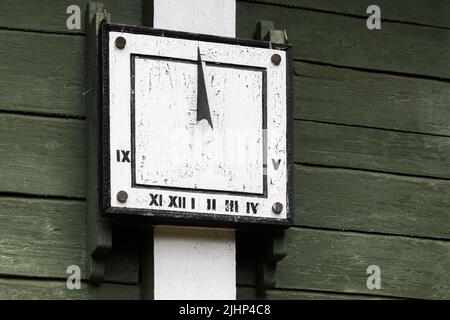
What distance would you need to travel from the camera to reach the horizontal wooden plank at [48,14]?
432 cm

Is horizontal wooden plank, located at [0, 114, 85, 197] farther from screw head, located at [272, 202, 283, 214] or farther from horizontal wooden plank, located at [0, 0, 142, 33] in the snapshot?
screw head, located at [272, 202, 283, 214]

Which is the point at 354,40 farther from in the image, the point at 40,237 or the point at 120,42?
the point at 40,237

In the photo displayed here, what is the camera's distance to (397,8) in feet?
15.6

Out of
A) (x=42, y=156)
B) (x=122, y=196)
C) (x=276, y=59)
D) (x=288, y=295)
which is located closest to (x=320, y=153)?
(x=276, y=59)

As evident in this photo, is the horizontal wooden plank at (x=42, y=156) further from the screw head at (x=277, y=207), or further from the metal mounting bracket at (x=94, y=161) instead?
the screw head at (x=277, y=207)

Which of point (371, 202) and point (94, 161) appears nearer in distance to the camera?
point (94, 161)

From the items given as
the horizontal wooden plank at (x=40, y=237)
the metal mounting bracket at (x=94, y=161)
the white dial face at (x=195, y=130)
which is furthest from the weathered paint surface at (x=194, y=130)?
the horizontal wooden plank at (x=40, y=237)

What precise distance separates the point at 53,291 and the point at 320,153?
2.98 feet

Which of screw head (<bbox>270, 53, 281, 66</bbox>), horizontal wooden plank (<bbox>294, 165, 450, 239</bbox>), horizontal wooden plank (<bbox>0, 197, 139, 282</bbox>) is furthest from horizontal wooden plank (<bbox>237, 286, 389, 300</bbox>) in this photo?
screw head (<bbox>270, 53, 281, 66</bbox>)

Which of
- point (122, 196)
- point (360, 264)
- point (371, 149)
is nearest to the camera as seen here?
point (122, 196)

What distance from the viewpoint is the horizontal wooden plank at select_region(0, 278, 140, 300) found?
13.4 ft

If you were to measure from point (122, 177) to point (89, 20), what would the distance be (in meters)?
0.49

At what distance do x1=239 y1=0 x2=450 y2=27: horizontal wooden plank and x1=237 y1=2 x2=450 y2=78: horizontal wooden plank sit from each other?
0.02m

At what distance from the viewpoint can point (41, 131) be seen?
13.9ft
